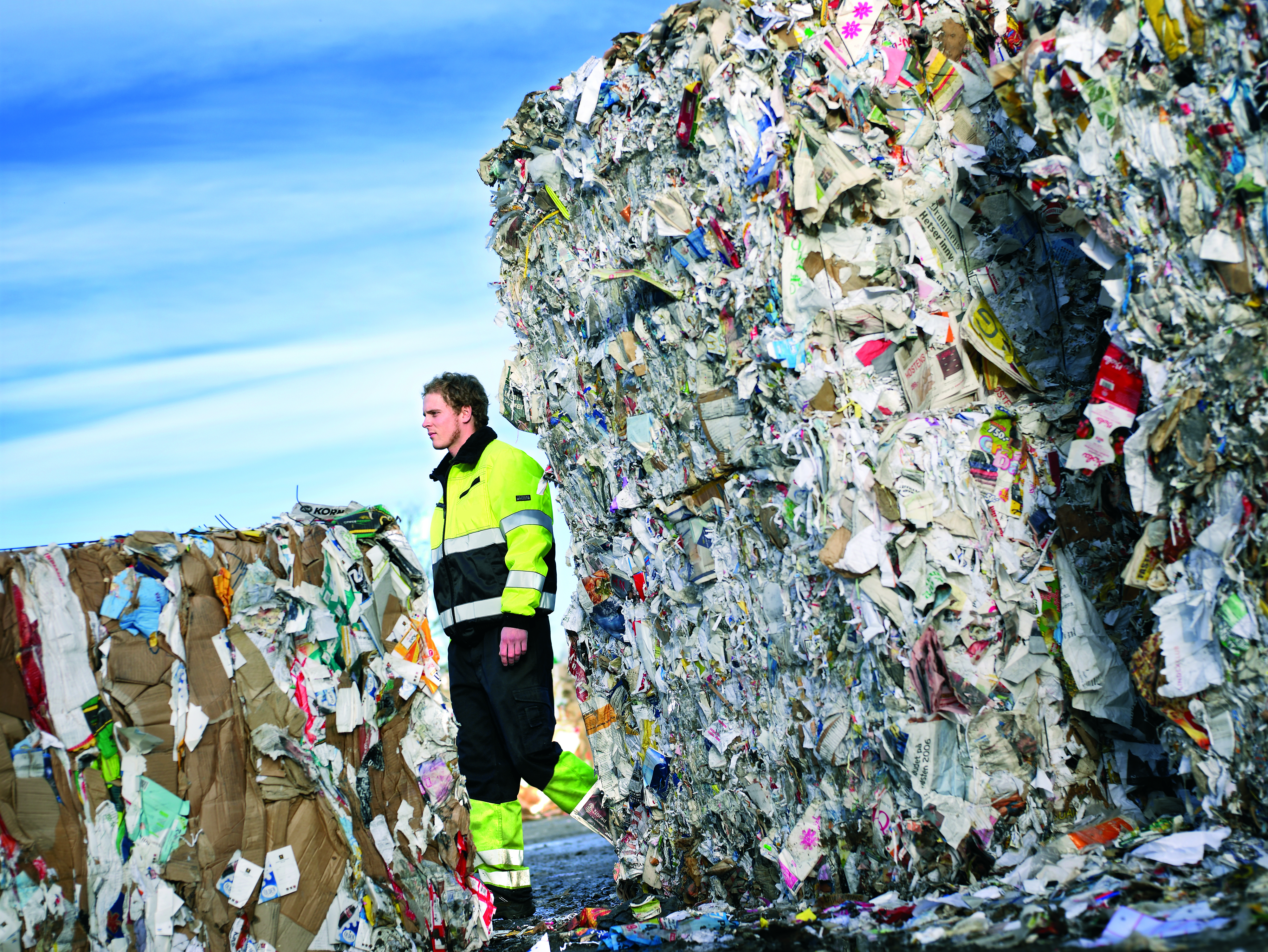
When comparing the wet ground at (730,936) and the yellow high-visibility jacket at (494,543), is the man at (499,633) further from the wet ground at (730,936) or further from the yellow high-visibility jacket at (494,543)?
the wet ground at (730,936)

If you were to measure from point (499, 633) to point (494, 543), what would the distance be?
37cm

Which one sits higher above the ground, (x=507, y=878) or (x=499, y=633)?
(x=499, y=633)

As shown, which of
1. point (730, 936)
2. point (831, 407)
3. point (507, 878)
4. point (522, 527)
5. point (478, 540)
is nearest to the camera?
point (730, 936)

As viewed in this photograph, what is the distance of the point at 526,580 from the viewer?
13.4ft

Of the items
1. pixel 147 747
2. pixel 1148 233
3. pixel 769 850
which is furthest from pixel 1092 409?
pixel 147 747

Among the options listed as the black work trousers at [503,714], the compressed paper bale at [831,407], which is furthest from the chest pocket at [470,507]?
the compressed paper bale at [831,407]

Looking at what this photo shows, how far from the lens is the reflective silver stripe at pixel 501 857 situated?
3986 millimetres

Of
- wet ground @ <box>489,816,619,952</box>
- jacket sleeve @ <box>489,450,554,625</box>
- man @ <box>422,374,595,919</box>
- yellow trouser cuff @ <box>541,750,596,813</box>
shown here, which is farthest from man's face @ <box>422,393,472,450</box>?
wet ground @ <box>489,816,619,952</box>

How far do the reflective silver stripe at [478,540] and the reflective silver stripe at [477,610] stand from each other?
0.22 m

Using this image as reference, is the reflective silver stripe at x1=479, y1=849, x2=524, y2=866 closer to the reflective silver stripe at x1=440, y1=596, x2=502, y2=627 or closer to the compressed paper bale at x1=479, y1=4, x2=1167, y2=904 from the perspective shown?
the compressed paper bale at x1=479, y1=4, x2=1167, y2=904

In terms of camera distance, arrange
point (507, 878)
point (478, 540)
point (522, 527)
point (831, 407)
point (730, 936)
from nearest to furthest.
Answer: point (730, 936) < point (831, 407) < point (507, 878) < point (522, 527) < point (478, 540)

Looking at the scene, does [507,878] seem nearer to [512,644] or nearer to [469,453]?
[512,644]

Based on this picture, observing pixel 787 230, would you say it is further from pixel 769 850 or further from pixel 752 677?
pixel 769 850

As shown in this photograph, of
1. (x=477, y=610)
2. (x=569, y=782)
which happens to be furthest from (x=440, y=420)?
(x=569, y=782)
